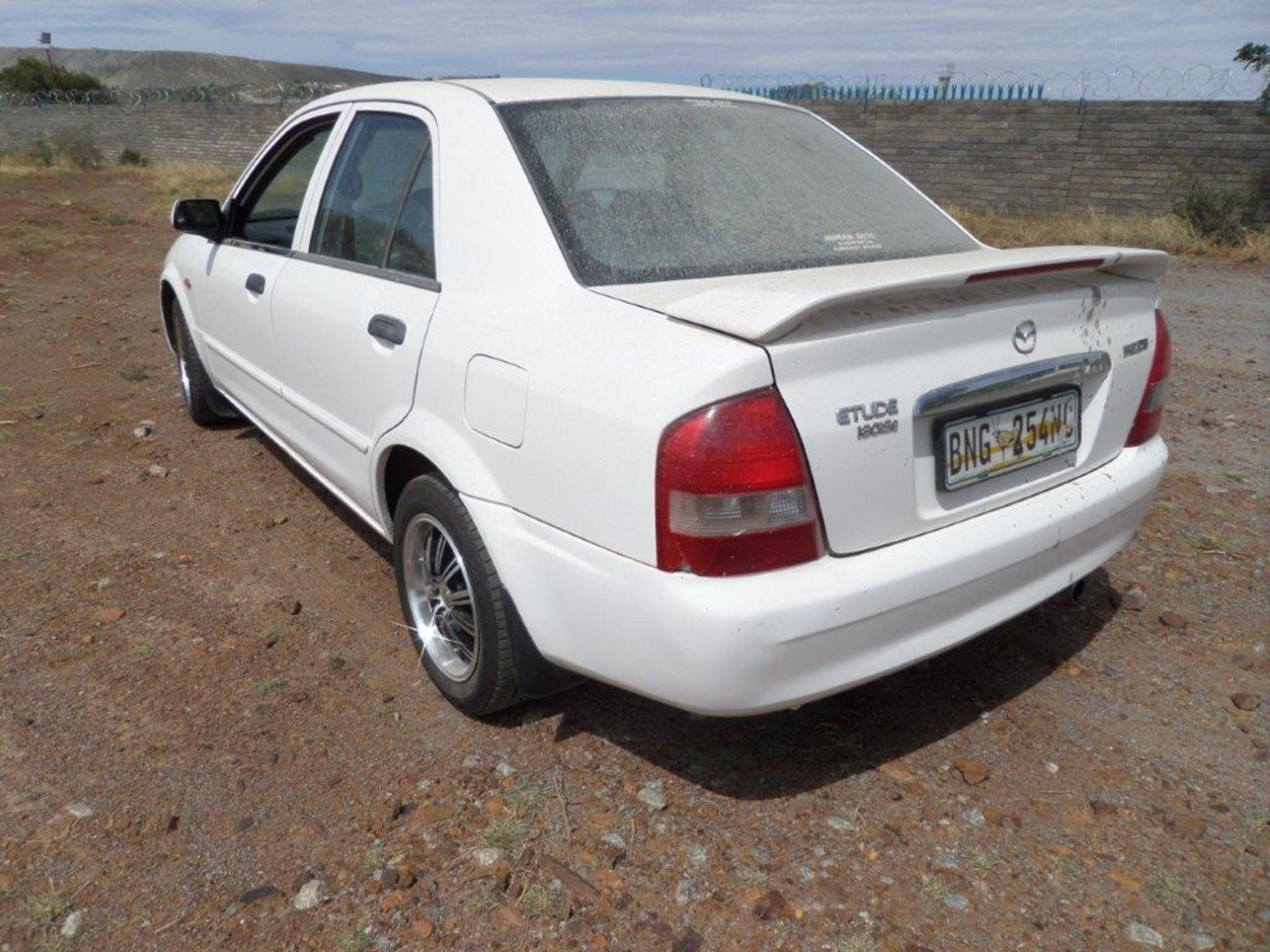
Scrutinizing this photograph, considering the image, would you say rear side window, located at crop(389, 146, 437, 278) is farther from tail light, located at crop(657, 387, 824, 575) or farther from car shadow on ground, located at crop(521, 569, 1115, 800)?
car shadow on ground, located at crop(521, 569, 1115, 800)

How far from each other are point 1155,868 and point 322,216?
123 inches

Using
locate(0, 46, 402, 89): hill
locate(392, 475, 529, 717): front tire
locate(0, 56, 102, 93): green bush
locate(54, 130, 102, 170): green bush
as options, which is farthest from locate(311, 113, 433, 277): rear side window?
locate(0, 46, 402, 89): hill

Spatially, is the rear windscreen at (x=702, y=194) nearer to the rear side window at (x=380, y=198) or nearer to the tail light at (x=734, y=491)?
the rear side window at (x=380, y=198)

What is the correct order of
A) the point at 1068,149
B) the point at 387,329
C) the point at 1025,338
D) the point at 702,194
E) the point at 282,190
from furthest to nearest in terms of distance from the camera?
the point at 1068,149, the point at 282,190, the point at 387,329, the point at 702,194, the point at 1025,338

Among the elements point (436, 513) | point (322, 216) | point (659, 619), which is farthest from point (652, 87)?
point (659, 619)

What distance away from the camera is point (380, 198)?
9.96 ft

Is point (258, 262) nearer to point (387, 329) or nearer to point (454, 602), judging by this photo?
point (387, 329)

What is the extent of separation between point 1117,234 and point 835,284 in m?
12.2

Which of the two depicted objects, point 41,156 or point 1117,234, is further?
point 41,156

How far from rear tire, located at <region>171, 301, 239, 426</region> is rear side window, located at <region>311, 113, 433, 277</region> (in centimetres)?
200

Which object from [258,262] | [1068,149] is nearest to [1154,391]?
[258,262]

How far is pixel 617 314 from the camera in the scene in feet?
7.01

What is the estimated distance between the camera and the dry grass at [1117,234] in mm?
11625

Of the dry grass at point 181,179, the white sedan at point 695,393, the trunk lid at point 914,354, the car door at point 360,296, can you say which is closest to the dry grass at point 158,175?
the dry grass at point 181,179
